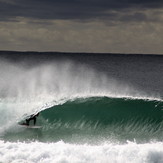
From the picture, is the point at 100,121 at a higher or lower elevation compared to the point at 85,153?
higher

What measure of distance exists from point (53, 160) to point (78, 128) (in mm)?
5206

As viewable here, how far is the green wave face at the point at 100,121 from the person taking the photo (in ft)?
66.0

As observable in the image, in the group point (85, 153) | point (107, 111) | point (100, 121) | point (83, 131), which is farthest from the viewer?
point (107, 111)

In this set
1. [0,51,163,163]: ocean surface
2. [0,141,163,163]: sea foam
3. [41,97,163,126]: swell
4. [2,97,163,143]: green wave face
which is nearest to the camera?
[0,141,163,163]: sea foam

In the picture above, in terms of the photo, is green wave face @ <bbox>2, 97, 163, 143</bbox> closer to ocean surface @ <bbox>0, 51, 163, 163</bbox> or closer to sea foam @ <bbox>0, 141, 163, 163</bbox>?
ocean surface @ <bbox>0, 51, 163, 163</bbox>

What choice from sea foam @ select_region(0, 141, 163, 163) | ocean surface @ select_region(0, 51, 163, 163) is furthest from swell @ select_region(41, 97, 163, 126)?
sea foam @ select_region(0, 141, 163, 163)

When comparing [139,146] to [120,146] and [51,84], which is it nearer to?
[120,146]

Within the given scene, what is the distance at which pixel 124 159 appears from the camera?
53.6ft

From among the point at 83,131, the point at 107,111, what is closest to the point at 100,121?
the point at 107,111

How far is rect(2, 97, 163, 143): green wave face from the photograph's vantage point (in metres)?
20.1

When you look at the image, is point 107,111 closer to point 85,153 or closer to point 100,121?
point 100,121

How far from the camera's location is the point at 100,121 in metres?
22.6

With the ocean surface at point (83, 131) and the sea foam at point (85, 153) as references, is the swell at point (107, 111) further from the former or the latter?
the sea foam at point (85, 153)

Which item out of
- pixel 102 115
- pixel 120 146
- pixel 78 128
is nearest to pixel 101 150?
pixel 120 146
